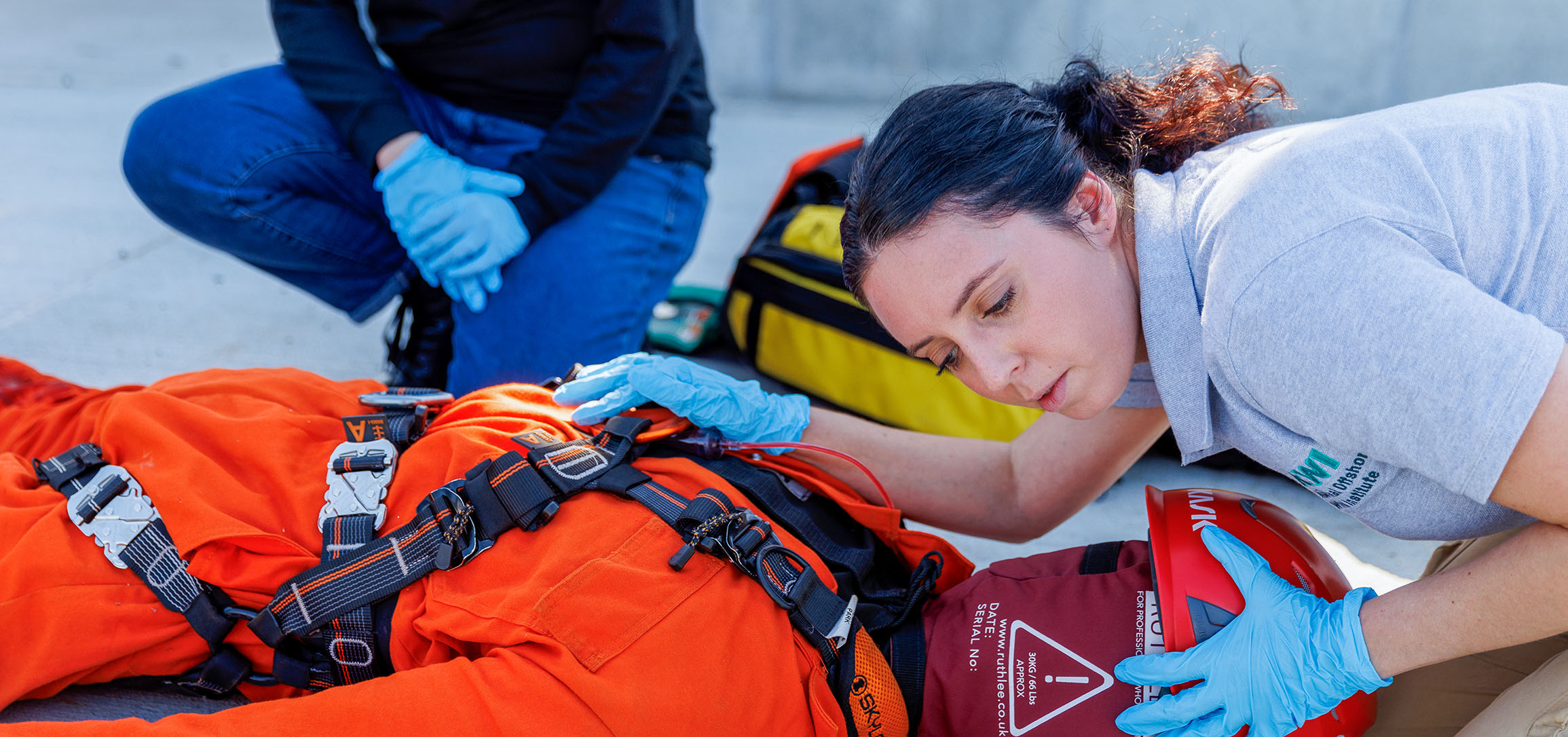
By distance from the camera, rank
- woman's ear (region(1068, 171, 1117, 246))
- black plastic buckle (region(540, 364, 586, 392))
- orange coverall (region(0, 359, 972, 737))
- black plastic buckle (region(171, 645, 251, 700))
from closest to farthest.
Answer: orange coverall (region(0, 359, 972, 737)) < woman's ear (region(1068, 171, 1117, 246)) < black plastic buckle (region(171, 645, 251, 700)) < black plastic buckle (region(540, 364, 586, 392))

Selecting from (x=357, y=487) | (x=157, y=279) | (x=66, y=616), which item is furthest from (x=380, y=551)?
(x=157, y=279)

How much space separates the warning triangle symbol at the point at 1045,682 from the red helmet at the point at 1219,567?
4.4 inches

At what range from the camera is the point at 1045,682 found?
1.27 m

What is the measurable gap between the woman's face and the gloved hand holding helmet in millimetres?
311

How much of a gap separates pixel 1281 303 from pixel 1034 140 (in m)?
0.36

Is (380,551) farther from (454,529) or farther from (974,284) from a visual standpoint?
(974,284)

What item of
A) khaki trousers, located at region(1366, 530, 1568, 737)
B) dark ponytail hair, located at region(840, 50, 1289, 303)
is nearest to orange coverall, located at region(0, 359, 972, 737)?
dark ponytail hair, located at region(840, 50, 1289, 303)

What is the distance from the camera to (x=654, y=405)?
1642 mm

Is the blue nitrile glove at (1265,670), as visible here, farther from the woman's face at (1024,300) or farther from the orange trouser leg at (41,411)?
the orange trouser leg at (41,411)

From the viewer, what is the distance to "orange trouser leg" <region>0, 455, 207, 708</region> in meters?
1.26

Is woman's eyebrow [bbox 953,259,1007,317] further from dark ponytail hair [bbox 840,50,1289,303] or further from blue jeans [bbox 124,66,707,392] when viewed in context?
blue jeans [bbox 124,66,707,392]

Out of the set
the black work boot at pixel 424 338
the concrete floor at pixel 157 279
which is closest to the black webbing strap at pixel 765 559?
the concrete floor at pixel 157 279

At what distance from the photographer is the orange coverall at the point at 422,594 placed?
3.65 ft

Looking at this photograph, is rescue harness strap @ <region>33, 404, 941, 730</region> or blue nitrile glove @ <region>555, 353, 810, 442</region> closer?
rescue harness strap @ <region>33, 404, 941, 730</region>
